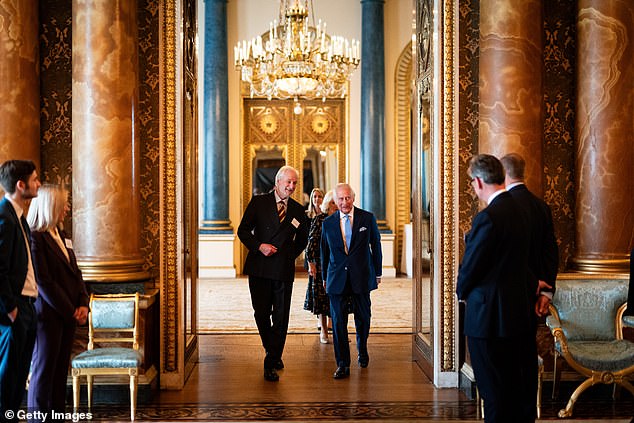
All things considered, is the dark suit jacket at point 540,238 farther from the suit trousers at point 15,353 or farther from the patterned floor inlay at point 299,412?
the suit trousers at point 15,353

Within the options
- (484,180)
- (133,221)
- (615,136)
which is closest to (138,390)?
(133,221)

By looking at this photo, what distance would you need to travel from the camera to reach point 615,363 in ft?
16.7

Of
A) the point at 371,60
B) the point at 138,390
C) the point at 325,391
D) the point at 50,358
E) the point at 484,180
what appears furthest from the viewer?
the point at 371,60

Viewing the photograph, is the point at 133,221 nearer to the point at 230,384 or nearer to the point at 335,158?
the point at 230,384

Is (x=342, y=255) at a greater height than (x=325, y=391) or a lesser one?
greater

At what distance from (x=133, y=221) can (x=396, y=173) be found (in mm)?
9618

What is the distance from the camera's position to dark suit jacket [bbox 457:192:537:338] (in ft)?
12.6

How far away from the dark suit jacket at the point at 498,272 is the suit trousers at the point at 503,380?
83 mm

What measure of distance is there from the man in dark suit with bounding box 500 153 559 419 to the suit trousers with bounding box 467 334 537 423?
0.22ft

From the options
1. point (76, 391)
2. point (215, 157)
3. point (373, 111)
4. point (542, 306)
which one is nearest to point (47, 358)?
point (76, 391)

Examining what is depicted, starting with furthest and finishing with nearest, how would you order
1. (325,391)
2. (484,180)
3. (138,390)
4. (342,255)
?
(342,255) → (325,391) → (138,390) → (484,180)

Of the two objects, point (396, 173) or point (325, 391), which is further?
point (396, 173)

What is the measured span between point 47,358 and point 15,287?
52cm

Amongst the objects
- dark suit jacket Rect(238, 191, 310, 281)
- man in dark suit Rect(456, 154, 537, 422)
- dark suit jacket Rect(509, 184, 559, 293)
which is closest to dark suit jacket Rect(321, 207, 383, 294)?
dark suit jacket Rect(238, 191, 310, 281)
